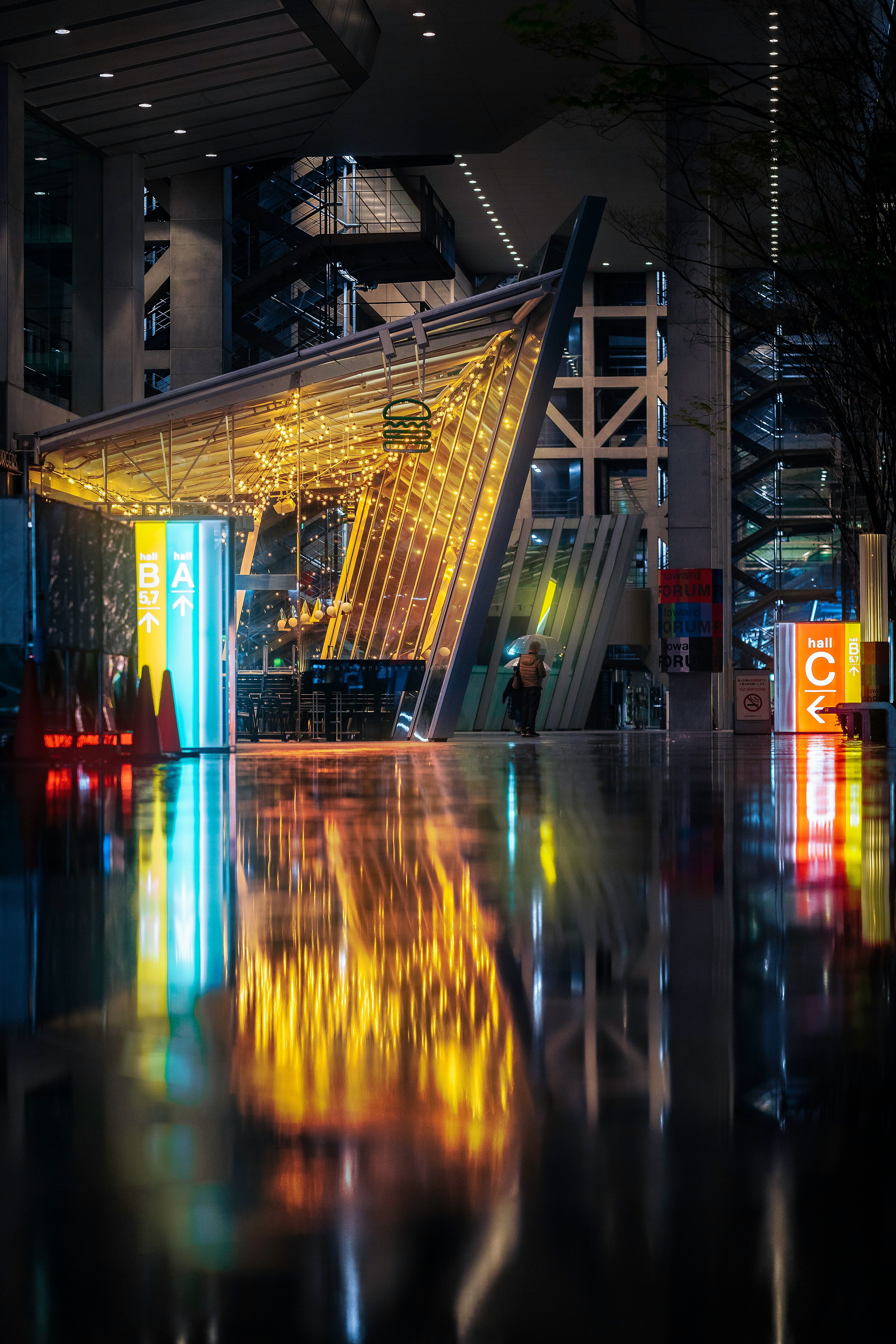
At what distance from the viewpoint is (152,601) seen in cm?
1670

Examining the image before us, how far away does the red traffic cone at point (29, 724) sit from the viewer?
13969mm

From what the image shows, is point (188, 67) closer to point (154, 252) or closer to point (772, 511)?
point (154, 252)

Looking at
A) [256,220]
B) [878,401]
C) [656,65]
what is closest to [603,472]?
[256,220]

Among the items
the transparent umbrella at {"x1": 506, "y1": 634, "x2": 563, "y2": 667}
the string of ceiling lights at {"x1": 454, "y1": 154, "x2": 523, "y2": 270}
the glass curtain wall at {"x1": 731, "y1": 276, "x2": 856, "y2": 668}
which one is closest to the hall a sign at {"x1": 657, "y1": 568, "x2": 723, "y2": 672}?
the transparent umbrella at {"x1": 506, "y1": 634, "x2": 563, "y2": 667}

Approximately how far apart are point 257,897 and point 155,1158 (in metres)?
2.86

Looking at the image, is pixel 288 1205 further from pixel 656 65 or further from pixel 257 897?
pixel 656 65

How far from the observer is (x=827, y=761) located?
1648 cm

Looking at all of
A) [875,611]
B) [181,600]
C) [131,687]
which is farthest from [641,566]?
[181,600]

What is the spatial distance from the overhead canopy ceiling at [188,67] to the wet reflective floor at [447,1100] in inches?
758

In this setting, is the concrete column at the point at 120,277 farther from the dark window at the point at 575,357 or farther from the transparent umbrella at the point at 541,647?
the dark window at the point at 575,357

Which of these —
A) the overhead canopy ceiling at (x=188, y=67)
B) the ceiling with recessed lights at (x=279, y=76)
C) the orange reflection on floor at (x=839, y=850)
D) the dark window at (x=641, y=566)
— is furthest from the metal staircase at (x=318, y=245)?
the orange reflection on floor at (x=839, y=850)

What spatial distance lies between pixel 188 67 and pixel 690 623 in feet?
55.9

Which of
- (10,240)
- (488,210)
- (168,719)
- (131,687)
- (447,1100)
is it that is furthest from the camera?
(488,210)

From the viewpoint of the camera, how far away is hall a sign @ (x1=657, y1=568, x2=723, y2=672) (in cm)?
3419
